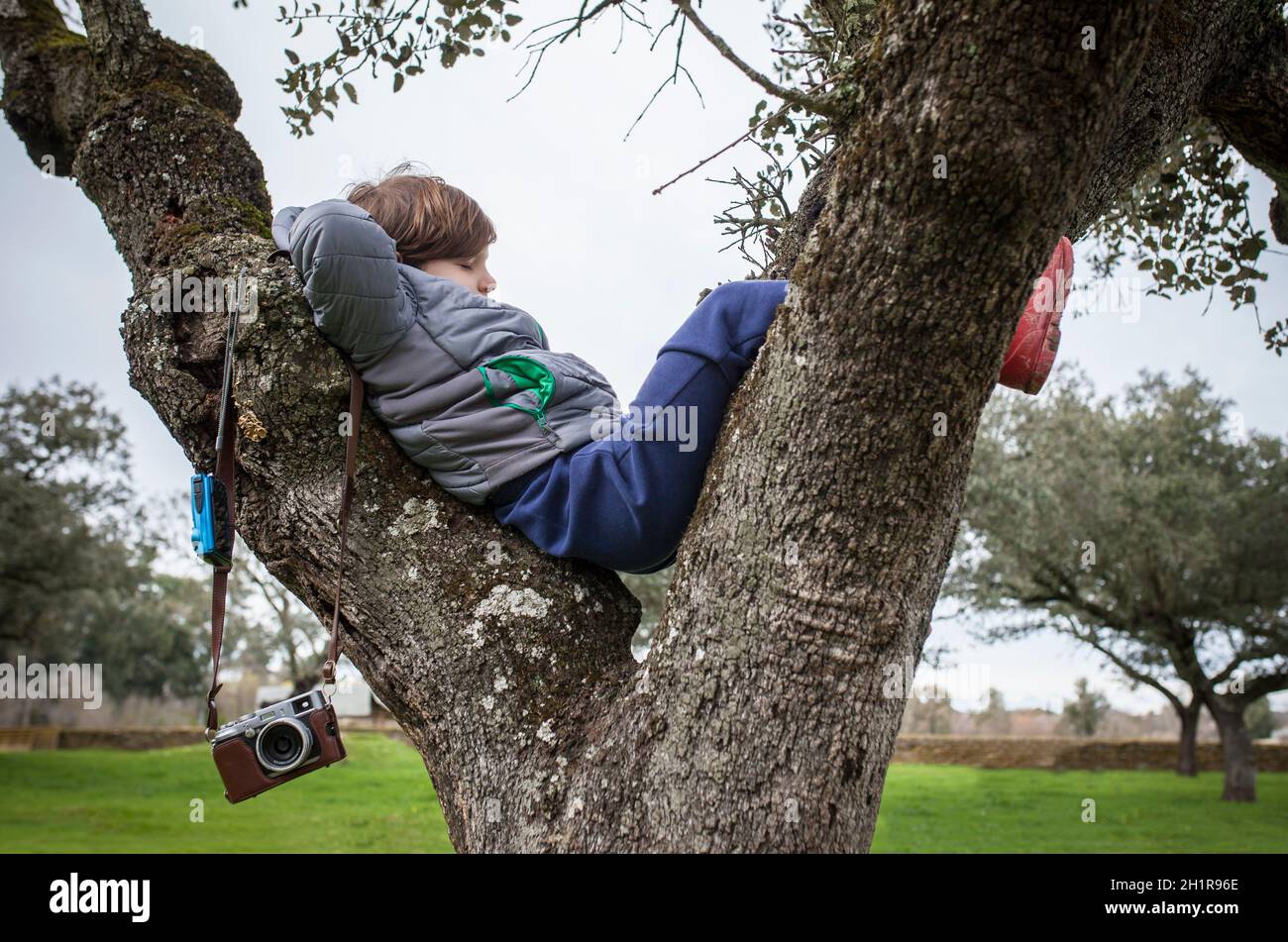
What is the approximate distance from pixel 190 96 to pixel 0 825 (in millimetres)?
13620

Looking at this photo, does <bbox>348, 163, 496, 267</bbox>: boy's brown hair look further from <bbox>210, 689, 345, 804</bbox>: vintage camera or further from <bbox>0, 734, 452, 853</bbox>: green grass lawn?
<bbox>0, 734, 452, 853</bbox>: green grass lawn

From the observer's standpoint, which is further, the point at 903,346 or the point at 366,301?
the point at 366,301

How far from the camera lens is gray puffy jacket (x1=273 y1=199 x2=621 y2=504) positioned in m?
2.37

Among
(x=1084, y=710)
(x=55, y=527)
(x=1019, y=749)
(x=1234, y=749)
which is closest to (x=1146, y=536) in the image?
(x=1234, y=749)

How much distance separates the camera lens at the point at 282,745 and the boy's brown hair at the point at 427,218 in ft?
4.60

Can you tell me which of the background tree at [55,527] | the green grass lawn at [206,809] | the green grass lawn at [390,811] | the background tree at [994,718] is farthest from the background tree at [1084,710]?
the background tree at [55,527]

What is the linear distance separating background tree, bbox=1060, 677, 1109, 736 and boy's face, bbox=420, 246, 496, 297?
1262 inches

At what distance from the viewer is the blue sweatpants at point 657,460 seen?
7.50ft

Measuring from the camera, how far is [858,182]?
5.91 feet

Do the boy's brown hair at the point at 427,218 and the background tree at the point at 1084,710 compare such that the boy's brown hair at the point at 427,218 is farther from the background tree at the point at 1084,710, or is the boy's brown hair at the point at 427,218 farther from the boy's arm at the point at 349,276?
the background tree at the point at 1084,710

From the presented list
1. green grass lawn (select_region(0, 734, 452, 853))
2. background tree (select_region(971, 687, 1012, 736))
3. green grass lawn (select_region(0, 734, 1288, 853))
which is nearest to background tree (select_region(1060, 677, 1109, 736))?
background tree (select_region(971, 687, 1012, 736))

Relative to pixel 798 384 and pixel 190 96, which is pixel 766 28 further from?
pixel 798 384
